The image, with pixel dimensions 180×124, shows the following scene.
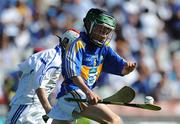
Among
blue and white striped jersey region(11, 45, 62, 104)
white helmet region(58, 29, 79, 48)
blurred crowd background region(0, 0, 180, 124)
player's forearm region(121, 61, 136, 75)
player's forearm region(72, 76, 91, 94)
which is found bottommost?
player's forearm region(72, 76, 91, 94)

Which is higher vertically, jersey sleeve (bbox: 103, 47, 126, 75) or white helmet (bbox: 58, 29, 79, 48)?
white helmet (bbox: 58, 29, 79, 48)

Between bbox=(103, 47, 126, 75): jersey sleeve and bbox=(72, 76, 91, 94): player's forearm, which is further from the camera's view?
bbox=(103, 47, 126, 75): jersey sleeve

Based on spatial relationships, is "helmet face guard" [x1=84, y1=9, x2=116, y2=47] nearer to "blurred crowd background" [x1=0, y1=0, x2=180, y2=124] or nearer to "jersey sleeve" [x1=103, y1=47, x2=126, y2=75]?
"jersey sleeve" [x1=103, y1=47, x2=126, y2=75]

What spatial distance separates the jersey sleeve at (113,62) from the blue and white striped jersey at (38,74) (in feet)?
1.50

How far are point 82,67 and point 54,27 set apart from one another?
6.06 m

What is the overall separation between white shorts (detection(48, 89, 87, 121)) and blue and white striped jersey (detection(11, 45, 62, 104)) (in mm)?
264

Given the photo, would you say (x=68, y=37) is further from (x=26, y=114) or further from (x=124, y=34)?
(x=124, y=34)

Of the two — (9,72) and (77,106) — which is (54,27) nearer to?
(9,72)

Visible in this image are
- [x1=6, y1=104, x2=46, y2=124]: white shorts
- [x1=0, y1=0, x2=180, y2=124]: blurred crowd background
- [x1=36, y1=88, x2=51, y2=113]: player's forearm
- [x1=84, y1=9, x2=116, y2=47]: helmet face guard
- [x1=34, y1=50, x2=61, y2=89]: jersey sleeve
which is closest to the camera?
[x1=84, y1=9, x2=116, y2=47]: helmet face guard

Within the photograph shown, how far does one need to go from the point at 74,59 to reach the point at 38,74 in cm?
55

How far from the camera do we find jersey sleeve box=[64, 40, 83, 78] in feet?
21.0

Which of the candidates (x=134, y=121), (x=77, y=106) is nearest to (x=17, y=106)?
(x=77, y=106)

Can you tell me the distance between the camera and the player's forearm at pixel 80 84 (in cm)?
627

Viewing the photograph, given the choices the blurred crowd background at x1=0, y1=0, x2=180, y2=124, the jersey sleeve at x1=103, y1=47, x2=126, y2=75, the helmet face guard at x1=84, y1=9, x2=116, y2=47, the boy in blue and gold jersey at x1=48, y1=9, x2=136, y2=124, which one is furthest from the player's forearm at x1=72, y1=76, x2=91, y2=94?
the blurred crowd background at x1=0, y1=0, x2=180, y2=124
